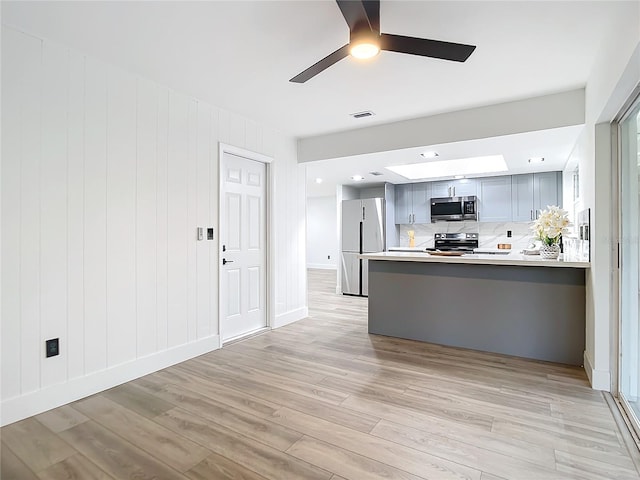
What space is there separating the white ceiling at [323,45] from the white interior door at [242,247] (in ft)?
2.76

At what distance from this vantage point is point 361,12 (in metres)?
1.76

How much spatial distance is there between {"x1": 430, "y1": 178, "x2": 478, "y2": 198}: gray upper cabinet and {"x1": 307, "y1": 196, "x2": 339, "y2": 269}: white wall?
Answer: 4639 mm

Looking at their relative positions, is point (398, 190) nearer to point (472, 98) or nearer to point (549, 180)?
point (549, 180)

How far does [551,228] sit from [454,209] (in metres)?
3.07

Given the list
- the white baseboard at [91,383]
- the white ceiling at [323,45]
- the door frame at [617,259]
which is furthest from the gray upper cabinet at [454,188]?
the white baseboard at [91,383]

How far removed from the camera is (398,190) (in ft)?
22.7

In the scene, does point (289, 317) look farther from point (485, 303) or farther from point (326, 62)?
point (326, 62)

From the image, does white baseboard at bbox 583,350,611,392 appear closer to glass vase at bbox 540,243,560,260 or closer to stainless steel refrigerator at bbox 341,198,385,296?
glass vase at bbox 540,243,560,260

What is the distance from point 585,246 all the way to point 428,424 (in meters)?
2.20

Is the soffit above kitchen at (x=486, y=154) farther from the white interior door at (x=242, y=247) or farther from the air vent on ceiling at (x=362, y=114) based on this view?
the white interior door at (x=242, y=247)

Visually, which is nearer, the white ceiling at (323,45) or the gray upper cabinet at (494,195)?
the white ceiling at (323,45)

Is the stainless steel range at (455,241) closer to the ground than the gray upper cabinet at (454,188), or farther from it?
closer to the ground

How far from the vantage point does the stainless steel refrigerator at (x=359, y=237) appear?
21.5 ft

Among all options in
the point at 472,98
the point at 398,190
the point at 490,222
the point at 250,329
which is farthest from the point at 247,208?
the point at 490,222
